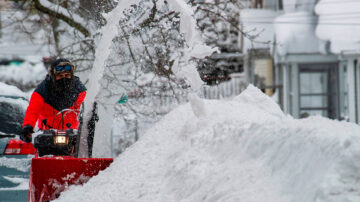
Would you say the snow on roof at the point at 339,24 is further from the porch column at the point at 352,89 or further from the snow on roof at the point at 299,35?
the porch column at the point at 352,89

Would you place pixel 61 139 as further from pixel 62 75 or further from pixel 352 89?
pixel 352 89

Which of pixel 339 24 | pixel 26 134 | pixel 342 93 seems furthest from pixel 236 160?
pixel 342 93

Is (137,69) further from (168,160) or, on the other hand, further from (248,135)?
(248,135)

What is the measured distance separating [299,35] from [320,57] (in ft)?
3.42

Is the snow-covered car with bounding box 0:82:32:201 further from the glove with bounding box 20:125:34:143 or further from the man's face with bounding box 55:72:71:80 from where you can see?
the man's face with bounding box 55:72:71:80

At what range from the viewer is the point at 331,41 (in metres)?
21.5

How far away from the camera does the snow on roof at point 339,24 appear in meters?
21.0

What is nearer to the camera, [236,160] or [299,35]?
[236,160]

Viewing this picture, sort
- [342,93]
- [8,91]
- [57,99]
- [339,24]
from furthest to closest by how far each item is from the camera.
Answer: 1. [342,93]
2. [339,24]
3. [8,91]
4. [57,99]

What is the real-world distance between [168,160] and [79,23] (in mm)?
7679

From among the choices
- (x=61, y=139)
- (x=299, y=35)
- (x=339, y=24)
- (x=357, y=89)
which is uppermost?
(x=339, y=24)

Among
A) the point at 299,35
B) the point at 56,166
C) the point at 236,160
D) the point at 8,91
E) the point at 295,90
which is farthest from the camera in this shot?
the point at 295,90

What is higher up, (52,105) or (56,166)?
(52,105)

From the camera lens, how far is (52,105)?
23.5ft
